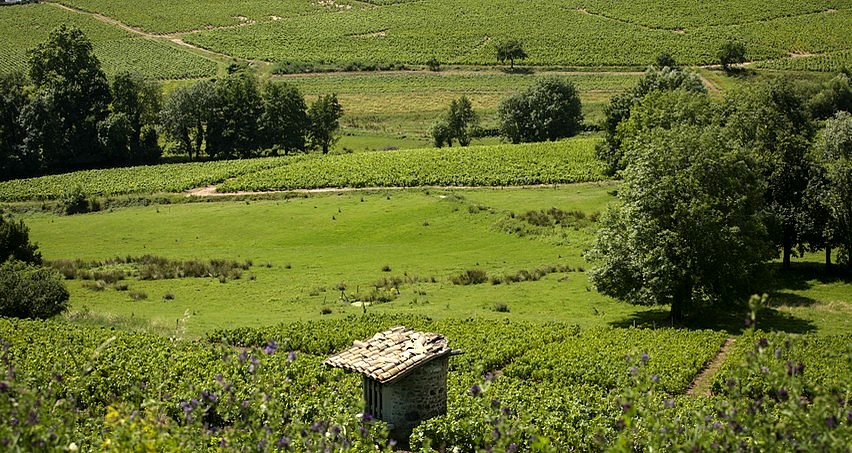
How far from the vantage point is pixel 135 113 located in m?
96.6

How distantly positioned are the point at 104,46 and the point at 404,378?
152 m

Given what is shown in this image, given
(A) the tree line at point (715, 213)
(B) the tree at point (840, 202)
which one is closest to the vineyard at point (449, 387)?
(A) the tree line at point (715, 213)

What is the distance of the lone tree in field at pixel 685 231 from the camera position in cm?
3734

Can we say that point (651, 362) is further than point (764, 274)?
No

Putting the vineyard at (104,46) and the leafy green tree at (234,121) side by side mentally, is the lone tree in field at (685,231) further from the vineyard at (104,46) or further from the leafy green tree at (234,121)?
the vineyard at (104,46)

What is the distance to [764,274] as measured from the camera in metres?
39.2

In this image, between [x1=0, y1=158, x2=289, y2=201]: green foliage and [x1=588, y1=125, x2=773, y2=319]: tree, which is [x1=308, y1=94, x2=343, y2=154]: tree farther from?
[x1=588, y1=125, x2=773, y2=319]: tree

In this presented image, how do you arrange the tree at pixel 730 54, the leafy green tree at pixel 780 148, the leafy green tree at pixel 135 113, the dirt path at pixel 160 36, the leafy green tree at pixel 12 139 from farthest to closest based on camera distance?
the dirt path at pixel 160 36, the tree at pixel 730 54, the leafy green tree at pixel 135 113, the leafy green tree at pixel 12 139, the leafy green tree at pixel 780 148

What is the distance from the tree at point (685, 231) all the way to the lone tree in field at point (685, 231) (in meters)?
0.04

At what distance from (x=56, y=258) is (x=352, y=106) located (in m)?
→ 69.7

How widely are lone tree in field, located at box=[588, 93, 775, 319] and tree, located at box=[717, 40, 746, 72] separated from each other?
307 feet

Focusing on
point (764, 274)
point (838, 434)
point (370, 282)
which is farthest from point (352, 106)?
point (838, 434)

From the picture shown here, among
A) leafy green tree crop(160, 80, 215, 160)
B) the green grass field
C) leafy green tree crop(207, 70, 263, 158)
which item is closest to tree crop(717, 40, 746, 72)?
the green grass field

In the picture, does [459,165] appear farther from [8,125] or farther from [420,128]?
[8,125]
